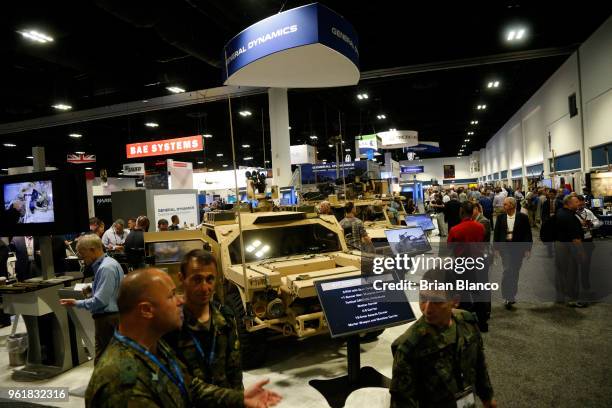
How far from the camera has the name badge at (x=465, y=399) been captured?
2107 mm

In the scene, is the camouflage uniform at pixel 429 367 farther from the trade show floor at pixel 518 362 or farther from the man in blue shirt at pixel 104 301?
the man in blue shirt at pixel 104 301

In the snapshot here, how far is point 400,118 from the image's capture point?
22.9 meters

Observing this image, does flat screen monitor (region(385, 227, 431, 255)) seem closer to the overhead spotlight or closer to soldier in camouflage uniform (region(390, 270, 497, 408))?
soldier in camouflage uniform (region(390, 270, 497, 408))

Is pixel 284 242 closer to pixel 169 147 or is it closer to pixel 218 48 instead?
pixel 218 48

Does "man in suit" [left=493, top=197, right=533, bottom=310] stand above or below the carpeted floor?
above

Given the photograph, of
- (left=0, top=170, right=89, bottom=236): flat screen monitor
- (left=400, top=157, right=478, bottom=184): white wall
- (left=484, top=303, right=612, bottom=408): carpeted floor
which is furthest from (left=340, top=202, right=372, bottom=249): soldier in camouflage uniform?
(left=400, top=157, right=478, bottom=184): white wall

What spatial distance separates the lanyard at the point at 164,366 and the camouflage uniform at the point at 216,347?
1.18ft

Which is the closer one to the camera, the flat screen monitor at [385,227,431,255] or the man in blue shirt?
the man in blue shirt

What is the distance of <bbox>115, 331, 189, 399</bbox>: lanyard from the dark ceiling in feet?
21.3

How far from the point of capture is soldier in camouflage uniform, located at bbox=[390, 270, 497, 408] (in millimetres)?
2092

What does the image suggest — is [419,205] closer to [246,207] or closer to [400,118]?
[400,118]

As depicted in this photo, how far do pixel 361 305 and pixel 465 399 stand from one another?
5.20 feet

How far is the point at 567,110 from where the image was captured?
13734mm

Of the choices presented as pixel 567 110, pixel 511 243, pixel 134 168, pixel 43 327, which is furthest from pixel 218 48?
pixel 567 110
